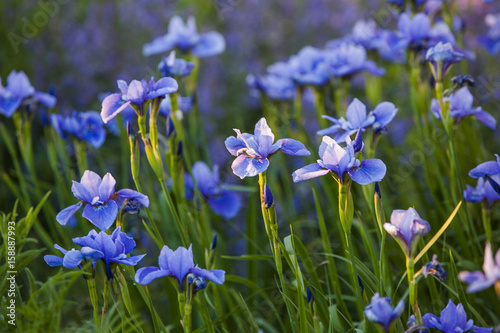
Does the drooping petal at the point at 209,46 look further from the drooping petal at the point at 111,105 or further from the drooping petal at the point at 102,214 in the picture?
the drooping petal at the point at 102,214

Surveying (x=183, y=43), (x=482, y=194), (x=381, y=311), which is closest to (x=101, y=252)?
(x=381, y=311)

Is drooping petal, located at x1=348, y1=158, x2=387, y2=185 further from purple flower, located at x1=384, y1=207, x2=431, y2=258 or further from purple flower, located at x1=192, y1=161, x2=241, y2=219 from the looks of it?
purple flower, located at x1=192, y1=161, x2=241, y2=219

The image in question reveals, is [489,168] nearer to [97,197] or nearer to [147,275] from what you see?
[147,275]

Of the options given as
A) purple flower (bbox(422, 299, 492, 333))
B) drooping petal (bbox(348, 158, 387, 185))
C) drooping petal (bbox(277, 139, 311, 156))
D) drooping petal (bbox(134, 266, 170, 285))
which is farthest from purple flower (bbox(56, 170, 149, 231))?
purple flower (bbox(422, 299, 492, 333))

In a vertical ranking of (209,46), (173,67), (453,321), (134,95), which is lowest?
(453,321)

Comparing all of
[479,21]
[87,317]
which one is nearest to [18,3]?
[87,317]

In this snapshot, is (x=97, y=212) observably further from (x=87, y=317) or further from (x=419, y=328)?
(x=87, y=317)
